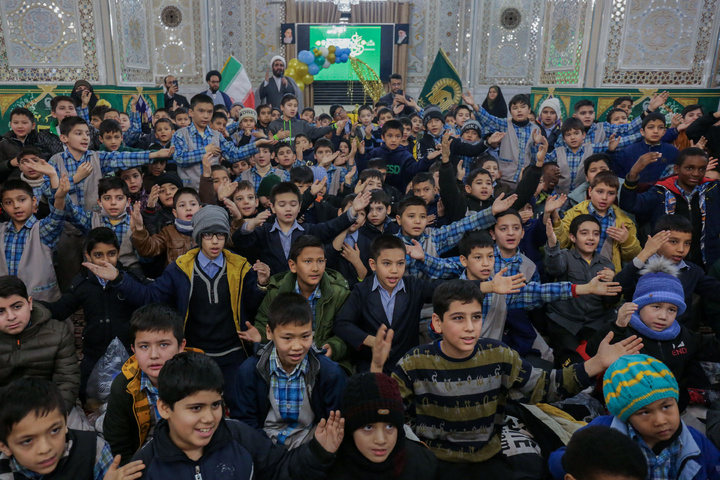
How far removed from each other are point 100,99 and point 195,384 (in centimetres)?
760

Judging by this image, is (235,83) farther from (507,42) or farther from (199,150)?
(507,42)

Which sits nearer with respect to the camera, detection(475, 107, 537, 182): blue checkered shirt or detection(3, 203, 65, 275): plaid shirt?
detection(3, 203, 65, 275): plaid shirt

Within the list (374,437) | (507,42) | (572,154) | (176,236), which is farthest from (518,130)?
(507,42)

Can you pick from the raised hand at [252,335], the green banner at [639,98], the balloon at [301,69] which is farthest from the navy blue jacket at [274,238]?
the balloon at [301,69]

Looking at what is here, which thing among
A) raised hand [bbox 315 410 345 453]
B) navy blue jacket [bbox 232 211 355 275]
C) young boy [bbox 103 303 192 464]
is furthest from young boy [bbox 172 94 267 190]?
raised hand [bbox 315 410 345 453]

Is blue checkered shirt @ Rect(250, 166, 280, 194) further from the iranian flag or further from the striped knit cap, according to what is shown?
the iranian flag

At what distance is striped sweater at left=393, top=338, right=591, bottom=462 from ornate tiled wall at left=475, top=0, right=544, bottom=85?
10474 millimetres

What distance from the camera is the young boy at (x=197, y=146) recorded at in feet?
15.4

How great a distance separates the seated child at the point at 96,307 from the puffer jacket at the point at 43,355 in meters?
0.36

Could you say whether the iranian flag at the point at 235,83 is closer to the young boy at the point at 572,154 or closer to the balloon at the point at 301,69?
the balloon at the point at 301,69

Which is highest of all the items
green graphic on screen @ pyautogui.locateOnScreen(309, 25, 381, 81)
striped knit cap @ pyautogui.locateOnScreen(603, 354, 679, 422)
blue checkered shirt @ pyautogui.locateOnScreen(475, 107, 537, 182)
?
green graphic on screen @ pyautogui.locateOnScreen(309, 25, 381, 81)

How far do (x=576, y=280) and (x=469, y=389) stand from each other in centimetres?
159

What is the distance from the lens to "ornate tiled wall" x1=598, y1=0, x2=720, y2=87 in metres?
7.65

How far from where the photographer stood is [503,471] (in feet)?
6.92
